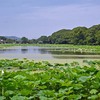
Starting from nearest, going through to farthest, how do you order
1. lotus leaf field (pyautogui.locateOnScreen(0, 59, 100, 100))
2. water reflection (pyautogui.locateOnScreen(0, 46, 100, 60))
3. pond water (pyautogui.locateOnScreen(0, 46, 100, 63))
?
lotus leaf field (pyautogui.locateOnScreen(0, 59, 100, 100)) → pond water (pyautogui.locateOnScreen(0, 46, 100, 63)) → water reflection (pyautogui.locateOnScreen(0, 46, 100, 60))

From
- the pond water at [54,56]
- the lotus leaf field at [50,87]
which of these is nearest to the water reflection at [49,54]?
the pond water at [54,56]

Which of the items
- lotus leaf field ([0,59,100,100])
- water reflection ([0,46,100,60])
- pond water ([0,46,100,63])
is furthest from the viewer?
water reflection ([0,46,100,60])

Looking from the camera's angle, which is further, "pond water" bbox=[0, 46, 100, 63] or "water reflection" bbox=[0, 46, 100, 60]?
"water reflection" bbox=[0, 46, 100, 60]

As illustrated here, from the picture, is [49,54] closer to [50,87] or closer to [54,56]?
[54,56]

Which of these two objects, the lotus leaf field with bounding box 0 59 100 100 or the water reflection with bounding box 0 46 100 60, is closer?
the lotus leaf field with bounding box 0 59 100 100

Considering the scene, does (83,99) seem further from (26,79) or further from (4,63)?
(4,63)

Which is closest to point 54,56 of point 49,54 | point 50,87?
point 49,54

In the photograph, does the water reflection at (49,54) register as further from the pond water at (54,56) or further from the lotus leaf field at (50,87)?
the lotus leaf field at (50,87)

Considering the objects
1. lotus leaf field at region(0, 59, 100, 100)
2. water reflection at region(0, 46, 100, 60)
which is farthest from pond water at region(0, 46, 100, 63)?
lotus leaf field at region(0, 59, 100, 100)

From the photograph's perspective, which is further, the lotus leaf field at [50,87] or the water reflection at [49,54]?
the water reflection at [49,54]

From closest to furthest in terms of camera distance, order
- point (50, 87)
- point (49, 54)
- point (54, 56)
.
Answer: point (50, 87) → point (54, 56) → point (49, 54)

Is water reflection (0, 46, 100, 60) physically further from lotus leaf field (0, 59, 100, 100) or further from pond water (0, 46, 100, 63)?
lotus leaf field (0, 59, 100, 100)

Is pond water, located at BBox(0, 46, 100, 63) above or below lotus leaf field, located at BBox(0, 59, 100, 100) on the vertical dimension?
below

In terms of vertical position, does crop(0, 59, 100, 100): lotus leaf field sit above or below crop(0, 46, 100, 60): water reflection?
above
